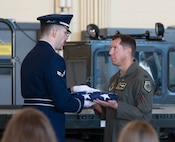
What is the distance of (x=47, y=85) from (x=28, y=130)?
5.03ft

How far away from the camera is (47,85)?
11.5ft

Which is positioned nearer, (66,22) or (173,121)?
(66,22)

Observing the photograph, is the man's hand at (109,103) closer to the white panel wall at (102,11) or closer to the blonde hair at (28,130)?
the blonde hair at (28,130)

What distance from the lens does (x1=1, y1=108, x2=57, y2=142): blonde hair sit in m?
1.96

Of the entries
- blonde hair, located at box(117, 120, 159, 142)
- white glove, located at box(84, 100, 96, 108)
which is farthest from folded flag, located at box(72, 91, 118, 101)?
blonde hair, located at box(117, 120, 159, 142)

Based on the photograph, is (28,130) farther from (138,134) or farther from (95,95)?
(95,95)

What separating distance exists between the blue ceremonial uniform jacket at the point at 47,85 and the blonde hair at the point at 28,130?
145cm

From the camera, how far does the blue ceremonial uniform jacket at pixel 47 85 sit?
3494 millimetres

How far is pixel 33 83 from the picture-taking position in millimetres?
3531

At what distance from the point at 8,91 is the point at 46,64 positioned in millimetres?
4654

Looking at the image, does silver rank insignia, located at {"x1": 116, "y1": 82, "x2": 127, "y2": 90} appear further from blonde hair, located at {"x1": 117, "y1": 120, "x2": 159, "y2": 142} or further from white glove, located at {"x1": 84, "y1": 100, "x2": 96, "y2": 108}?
blonde hair, located at {"x1": 117, "y1": 120, "x2": 159, "y2": 142}

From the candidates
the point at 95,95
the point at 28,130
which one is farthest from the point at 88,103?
the point at 28,130

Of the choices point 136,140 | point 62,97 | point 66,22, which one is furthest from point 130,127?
point 66,22

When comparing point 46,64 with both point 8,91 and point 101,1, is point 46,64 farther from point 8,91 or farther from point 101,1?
point 101,1
